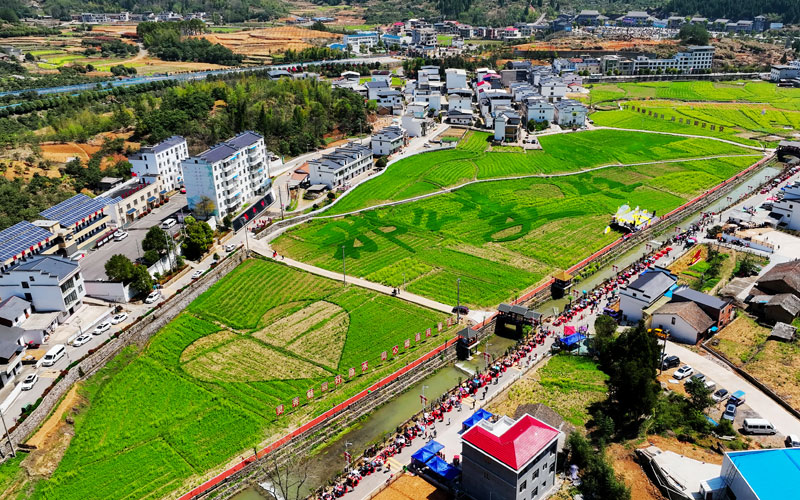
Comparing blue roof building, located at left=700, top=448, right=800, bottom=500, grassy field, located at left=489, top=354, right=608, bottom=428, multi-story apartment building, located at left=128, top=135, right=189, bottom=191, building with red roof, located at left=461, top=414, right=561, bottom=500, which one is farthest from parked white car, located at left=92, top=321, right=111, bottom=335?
blue roof building, located at left=700, top=448, right=800, bottom=500

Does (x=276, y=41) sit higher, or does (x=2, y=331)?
(x=276, y=41)

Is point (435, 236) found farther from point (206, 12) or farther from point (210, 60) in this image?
point (206, 12)

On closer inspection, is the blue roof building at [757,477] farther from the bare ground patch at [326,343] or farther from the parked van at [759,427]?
the bare ground patch at [326,343]

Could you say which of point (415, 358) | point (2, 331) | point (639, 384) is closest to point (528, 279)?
point (415, 358)

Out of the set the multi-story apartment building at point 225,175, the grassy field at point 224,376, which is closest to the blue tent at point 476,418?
the grassy field at point 224,376

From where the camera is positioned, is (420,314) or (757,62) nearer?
(420,314)

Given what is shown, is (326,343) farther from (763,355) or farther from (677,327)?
(763,355)

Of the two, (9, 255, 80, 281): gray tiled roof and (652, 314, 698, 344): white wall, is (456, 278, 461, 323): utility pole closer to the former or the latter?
(652, 314, 698, 344): white wall
